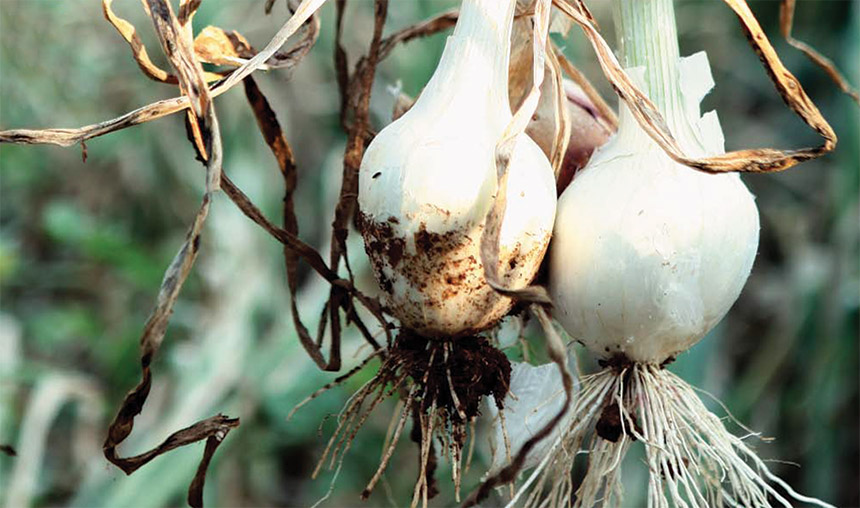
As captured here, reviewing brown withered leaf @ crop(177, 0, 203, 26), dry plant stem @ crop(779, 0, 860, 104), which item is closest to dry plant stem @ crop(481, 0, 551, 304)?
brown withered leaf @ crop(177, 0, 203, 26)

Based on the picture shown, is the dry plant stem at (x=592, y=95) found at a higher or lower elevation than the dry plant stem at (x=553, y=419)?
higher

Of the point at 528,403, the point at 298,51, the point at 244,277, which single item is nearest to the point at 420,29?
the point at 298,51

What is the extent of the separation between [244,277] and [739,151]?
148cm

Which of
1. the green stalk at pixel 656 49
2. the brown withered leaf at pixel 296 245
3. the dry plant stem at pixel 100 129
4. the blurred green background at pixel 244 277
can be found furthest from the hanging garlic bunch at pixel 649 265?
the blurred green background at pixel 244 277

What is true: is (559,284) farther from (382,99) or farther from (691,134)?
(382,99)

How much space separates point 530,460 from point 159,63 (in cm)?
192

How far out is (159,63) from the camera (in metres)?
2.36

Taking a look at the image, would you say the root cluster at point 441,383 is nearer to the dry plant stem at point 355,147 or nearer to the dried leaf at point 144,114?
the dry plant stem at point 355,147

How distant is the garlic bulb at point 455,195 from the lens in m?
0.59

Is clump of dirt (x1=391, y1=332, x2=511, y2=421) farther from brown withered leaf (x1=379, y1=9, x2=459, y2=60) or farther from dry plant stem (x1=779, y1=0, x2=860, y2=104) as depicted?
dry plant stem (x1=779, y1=0, x2=860, y2=104)

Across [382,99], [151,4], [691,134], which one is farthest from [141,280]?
[691,134]

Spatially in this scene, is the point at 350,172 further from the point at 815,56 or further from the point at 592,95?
the point at 815,56

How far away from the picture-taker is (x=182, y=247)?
0.61m

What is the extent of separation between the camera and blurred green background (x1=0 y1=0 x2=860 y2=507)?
5.58 feet
